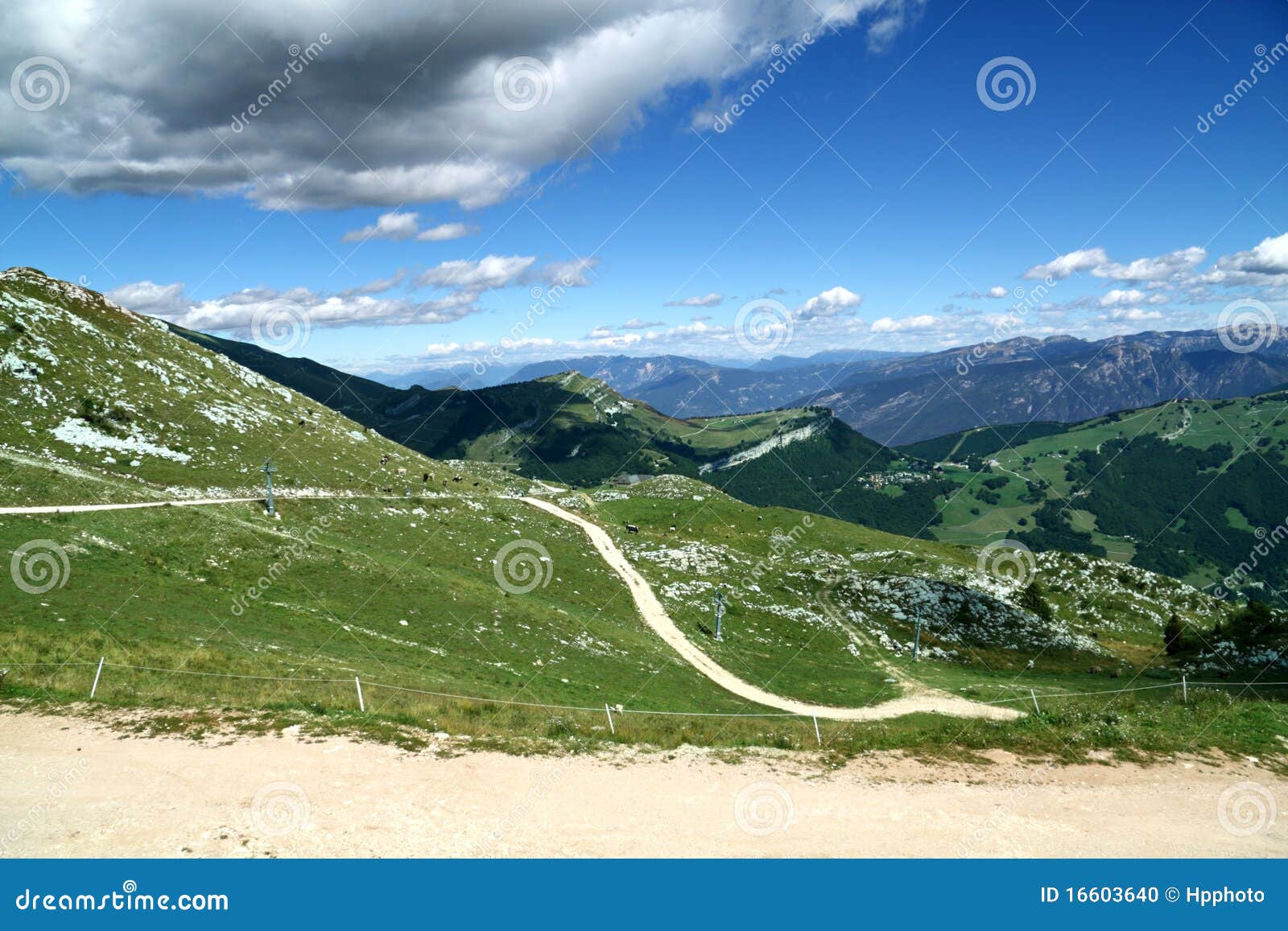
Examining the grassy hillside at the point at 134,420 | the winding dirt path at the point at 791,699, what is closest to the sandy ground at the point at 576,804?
the winding dirt path at the point at 791,699

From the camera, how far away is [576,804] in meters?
19.8

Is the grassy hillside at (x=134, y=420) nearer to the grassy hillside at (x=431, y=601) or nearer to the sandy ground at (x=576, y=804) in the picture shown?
the grassy hillside at (x=431, y=601)

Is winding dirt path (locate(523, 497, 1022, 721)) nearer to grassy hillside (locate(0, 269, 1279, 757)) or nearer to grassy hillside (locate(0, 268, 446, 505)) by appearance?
grassy hillside (locate(0, 269, 1279, 757))

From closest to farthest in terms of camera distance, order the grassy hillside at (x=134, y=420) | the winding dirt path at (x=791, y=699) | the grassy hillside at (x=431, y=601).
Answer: the grassy hillside at (x=431, y=601) < the winding dirt path at (x=791, y=699) < the grassy hillside at (x=134, y=420)

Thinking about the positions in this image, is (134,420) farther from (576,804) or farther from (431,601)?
(576,804)

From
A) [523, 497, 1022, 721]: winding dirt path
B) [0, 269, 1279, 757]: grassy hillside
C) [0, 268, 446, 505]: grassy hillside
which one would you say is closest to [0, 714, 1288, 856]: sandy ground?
[0, 269, 1279, 757]: grassy hillside

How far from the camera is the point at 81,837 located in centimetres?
1653

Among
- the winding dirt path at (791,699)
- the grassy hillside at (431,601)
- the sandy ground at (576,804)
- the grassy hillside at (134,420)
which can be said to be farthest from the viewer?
the grassy hillside at (134,420)

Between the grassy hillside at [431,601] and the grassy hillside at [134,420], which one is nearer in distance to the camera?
the grassy hillside at [431,601]

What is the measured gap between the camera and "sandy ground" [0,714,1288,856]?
677 inches

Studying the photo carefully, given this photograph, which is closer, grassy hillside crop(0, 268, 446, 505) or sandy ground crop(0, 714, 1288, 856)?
sandy ground crop(0, 714, 1288, 856)

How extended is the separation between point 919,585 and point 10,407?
118 m

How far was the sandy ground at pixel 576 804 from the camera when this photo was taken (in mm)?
17188

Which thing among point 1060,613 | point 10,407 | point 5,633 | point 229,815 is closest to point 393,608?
point 5,633
